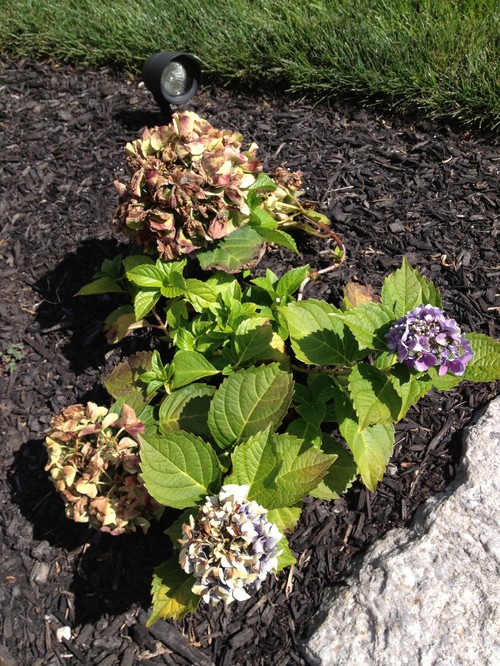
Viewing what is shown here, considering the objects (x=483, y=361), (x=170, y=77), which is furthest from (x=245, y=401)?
(x=170, y=77)

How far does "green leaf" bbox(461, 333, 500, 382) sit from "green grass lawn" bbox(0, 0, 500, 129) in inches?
73.2

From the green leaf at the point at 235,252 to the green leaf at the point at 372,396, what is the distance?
0.72m

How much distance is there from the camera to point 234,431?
6.91ft

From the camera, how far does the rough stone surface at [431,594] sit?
1.95 m

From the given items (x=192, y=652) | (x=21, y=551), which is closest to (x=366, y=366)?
(x=192, y=652)

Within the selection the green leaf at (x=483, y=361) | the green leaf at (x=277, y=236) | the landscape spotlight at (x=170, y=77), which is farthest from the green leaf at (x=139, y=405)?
the landscape spotlight at (x=170, y=77)

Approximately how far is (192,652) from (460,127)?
2.78 meters

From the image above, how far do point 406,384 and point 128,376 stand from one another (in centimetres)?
106

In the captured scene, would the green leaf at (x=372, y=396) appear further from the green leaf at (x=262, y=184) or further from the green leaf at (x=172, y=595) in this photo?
the green leaf at (x=262, y=184)

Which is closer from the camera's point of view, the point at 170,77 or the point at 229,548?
the point at 229,548

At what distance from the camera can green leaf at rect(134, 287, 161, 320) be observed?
238 centimetres

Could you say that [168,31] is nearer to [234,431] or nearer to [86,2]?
[86,2]

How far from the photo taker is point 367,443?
2104 millimetres

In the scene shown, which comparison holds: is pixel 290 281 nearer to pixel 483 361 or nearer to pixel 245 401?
pixel 245 401
